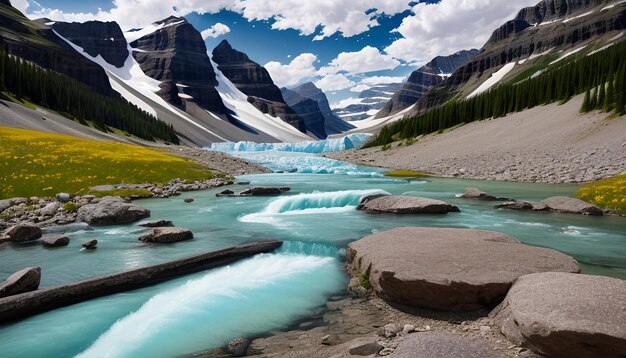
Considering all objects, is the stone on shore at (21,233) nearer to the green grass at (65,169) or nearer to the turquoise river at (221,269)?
the turquoise river at (221,269)

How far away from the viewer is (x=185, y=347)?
27.6ft

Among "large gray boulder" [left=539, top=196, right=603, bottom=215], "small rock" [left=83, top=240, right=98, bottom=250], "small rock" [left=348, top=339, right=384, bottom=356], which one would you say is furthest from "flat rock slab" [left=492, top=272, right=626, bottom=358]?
"large gray boulder" [left=539, top=196, right=603, bottom=215]

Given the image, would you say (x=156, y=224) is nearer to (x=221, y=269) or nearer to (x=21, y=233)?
(x=21, y=233)

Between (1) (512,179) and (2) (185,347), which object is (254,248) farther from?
(1) (512,179)

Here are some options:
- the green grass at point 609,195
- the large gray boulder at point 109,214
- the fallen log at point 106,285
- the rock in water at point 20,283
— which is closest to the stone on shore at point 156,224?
the large gray boulder at point 109,214

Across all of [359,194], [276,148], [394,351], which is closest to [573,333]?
[394,351]

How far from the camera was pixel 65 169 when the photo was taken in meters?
34.5

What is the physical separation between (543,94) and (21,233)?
4311 inches

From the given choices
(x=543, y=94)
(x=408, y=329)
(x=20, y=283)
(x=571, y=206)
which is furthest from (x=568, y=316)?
(x=543, y=94)

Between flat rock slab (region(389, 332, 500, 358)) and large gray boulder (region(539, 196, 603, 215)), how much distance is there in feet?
68.4

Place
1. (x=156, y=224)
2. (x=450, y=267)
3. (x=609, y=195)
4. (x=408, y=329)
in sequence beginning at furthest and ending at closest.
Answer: (x=609, y=195) < (x=156, y=224) < (x=450, y=267) < (x=408, y=329)

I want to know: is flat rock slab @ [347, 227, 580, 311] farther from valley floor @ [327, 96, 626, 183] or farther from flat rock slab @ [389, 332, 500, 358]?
valley floor @ [327, 96, 626, 183]

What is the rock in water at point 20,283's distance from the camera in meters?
10.3

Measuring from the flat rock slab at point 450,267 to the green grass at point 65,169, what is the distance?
94.1 feet
